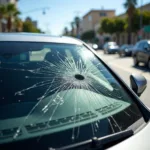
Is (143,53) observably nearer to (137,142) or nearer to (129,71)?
(129,71)

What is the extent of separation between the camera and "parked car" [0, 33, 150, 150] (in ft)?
6.29

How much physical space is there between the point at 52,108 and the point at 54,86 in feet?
0.90

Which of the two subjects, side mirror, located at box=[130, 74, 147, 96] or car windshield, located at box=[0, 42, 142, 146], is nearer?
car windshield, located at box=[0, 42, 142, 146]

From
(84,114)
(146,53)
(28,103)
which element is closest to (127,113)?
(84,114)

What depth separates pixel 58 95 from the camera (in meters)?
2.41

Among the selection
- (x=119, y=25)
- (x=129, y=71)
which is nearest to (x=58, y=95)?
(x=129, y=71)

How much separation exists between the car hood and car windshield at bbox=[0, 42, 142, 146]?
0.47ft

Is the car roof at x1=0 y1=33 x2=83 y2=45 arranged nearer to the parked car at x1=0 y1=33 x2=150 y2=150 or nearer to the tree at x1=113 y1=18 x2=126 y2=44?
the parked car at x1=0 y1=33 x2=150 y2=150

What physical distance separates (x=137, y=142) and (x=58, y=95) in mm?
747

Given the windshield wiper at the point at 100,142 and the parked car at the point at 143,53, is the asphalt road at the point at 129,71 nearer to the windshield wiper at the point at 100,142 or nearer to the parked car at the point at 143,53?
the parked car at the point at 143,53

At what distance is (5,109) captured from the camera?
220 cm

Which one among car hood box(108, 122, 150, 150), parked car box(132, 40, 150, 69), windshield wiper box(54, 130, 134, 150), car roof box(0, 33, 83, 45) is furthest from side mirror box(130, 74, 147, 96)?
parked car box(132, 40, 150, 69)

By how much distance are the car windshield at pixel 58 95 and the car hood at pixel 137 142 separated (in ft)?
0.47

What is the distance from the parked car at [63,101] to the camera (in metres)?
1.92
